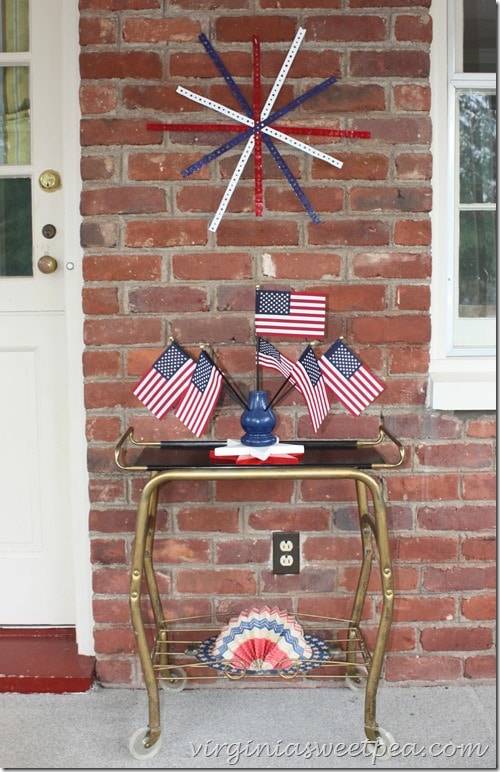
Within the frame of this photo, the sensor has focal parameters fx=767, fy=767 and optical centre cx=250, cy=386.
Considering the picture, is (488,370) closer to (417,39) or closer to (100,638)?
(417,39)

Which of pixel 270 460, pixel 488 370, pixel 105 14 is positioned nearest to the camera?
pixel 270 460

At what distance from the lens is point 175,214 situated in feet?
6.74

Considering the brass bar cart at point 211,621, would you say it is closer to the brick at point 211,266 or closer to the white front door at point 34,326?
the white front door at point 34,326

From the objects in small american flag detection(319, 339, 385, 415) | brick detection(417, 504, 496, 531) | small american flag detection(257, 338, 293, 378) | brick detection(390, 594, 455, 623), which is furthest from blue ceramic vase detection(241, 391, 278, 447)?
brick detection(390, 594, 455, 623)

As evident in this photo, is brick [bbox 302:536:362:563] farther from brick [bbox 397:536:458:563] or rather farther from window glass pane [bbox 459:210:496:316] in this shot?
window glass pane [bbox 459:210:496:316]

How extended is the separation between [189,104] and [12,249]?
0.68 meters

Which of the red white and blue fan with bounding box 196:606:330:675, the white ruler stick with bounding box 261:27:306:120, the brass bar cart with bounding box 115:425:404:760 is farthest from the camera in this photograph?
the white ruler stick with bounding box 261:27:306:120

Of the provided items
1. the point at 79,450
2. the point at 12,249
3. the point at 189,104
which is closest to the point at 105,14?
the point at 189,104

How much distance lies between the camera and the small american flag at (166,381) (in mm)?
2002

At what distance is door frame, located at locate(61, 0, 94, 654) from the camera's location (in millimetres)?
2035

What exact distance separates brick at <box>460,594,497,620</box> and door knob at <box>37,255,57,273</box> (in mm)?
1507

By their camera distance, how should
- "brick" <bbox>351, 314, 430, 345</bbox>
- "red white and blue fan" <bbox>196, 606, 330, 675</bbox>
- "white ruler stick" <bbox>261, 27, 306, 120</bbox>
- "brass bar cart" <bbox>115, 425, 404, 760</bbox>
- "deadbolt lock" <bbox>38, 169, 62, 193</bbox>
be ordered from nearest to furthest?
"brass bar cart" <bbox>115, 425, 404, 760</bbox>
"red white and blue fan" <bbox>196, 606, 330, 675</bbox>
"white ruler stick" <bbox>261, 27, 306, 120</bbox>
"brick" <bbox>351, 314, 430, 345</bbox>
"deadbolt lock" <bbox>38, 169, 62, 193</bbox>

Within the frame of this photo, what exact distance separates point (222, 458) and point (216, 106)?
36.1 inches

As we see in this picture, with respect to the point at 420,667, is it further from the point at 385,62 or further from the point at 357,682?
the point at 385,62
